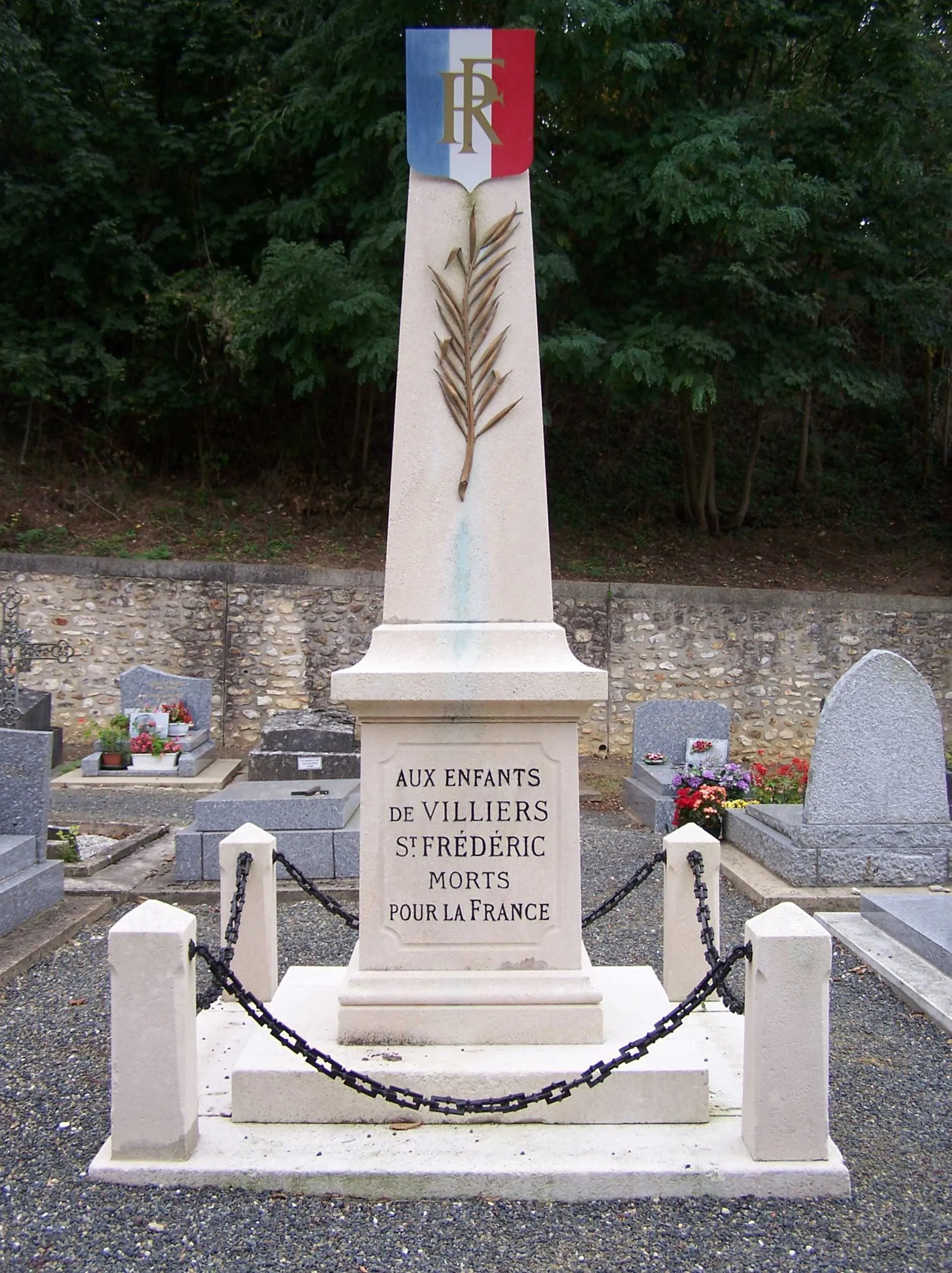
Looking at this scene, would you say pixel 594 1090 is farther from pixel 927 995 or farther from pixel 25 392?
pixel 25 392

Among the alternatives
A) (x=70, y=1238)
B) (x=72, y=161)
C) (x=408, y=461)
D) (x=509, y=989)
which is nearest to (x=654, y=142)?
(x=72, y=161)

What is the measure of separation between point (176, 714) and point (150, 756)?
2.94 feet

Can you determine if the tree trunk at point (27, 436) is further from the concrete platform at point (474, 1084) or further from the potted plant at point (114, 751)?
the concrete platform at point (474, 1084)

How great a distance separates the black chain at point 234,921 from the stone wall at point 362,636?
29.6 feet

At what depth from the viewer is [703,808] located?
809 cm

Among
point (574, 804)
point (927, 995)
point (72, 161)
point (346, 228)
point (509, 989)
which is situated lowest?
point (927, 995)

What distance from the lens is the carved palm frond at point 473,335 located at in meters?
3.83

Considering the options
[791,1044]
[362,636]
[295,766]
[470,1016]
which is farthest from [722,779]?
[362,636]

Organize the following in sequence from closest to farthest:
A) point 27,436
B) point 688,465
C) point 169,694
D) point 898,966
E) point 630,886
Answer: point 630,886, point 898,966, point 169,694, point 27,436, point 688,465

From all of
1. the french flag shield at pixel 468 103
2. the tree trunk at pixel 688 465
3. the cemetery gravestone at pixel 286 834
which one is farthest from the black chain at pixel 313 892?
the tree trunk at pixel 688 465

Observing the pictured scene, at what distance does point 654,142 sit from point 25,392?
33.1ft

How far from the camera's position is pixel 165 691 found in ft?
40.3

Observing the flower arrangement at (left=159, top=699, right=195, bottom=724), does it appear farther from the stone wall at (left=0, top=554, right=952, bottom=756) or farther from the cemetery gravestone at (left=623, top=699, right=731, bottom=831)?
the cemetery gravestone at (left=623, top=699, right=731, bottom=831)

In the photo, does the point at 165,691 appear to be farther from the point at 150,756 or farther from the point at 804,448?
the point at 804,448
